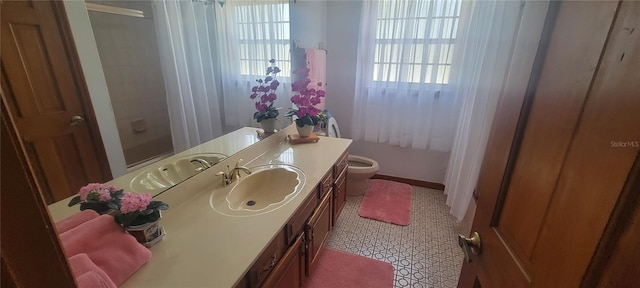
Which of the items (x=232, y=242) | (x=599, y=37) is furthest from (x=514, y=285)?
(x=232, y=242)

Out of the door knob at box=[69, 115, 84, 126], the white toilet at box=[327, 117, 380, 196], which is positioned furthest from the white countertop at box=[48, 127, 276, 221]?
the white toilet at box=[327, 117, 380, 196]

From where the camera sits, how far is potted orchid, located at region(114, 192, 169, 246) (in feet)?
2.56

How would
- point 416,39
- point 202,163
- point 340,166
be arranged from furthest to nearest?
point 416,39 → point 340,166 → point 202,163

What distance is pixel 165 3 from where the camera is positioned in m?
1.01

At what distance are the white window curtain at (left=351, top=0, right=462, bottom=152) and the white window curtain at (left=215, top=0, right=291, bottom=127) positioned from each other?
1041 millimetres

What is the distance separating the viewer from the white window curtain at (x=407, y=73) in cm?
227

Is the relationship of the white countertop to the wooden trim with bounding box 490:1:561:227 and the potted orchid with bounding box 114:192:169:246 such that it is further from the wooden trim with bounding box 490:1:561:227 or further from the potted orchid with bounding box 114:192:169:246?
the wooden trim with bounding box 490:1:561:227

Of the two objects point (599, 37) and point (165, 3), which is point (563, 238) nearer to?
point (599, 37)

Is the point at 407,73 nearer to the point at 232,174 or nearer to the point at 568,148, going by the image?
the point at 232,174

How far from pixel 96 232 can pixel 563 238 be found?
44.0 inches

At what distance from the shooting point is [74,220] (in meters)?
0.74

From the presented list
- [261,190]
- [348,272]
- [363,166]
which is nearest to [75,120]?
[261,190]

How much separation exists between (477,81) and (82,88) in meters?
2.35

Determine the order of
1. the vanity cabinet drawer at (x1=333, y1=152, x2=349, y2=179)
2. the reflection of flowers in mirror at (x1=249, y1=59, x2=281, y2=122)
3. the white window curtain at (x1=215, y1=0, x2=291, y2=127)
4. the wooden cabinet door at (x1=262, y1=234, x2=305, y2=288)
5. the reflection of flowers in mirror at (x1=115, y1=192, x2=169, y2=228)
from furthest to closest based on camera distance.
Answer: the vanity cabinet drawer at (x1=333, y1=152, x2=349, y2=179) < the reflection of flowers in mirror at (x1=249, y1=59, x2=281, y2=122) < the white window curtain at (x1=215, y1=0, x2=291, y2=127) < the wooden cabinet door at (x1=262, y1=234, x2=305, y2=288) < the reflection of flowers in mirror at (x1=115, y1=192, x2=169, y2=228)
